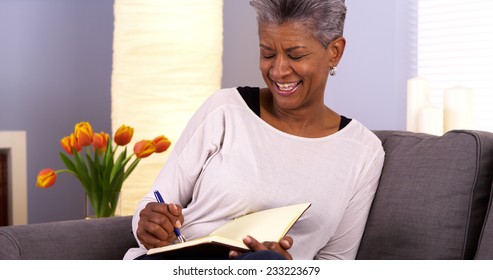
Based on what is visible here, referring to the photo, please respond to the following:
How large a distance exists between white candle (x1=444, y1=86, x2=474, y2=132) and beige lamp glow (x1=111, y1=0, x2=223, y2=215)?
924 mm

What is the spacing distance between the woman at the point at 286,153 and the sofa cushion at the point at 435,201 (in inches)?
3.3

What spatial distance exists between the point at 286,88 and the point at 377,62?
0.94 meters

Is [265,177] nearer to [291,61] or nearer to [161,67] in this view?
[291,61]

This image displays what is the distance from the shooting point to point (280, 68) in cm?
180

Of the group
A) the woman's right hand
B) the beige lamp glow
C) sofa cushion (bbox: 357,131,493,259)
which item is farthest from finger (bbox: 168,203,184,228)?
the beige lamp glow

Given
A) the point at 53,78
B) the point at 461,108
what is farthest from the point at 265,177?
the point at 53,78

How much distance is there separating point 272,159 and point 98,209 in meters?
0.81

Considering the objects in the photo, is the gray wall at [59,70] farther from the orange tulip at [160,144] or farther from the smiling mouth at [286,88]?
the smiling mouth at [286,88]

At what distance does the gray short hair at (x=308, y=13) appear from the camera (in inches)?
71.2

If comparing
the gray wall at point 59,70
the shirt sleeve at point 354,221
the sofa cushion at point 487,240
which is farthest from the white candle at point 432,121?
the gray wall at point 59,70

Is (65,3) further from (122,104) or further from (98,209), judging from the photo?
(98,209)

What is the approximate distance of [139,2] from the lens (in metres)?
2.88
